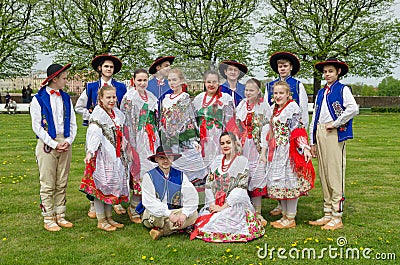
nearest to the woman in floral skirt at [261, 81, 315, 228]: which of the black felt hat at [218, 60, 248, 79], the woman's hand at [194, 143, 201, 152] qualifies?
the black felt hat at [218, 60, 248, 79]

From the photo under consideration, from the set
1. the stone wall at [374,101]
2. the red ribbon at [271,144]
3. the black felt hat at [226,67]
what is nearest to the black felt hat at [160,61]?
the black felt hat at [226,67]

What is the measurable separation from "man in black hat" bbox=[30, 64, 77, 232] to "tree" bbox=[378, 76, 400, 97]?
4418 centimetres

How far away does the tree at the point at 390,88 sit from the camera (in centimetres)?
4581

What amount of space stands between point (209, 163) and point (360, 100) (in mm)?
36491

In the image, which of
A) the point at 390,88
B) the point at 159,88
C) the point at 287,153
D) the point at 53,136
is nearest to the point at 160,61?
the point at 159,88

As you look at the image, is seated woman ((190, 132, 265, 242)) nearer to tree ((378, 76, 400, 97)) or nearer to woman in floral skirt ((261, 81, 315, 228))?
woman in floral skirt ((261, 81, 315, 228))

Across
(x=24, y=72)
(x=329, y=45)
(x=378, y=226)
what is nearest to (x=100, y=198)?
(x=378, y=226)

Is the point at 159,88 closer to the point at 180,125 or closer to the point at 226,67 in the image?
the point at 180,125

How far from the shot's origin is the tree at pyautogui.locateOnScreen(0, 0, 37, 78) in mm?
30578

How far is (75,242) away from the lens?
5.40 m

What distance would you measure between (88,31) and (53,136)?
2457cm

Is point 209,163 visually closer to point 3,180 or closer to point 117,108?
point 117,108

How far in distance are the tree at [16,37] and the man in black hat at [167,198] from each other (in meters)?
28.2

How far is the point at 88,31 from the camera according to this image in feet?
94.8
